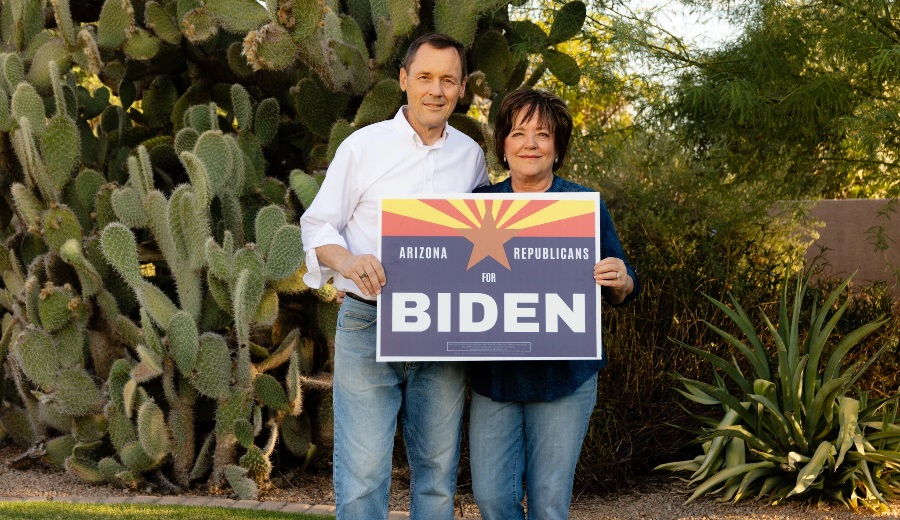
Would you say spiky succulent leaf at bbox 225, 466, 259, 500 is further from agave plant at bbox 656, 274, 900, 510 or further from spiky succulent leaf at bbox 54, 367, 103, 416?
agave plant at bbox 656, 274, 900, 510

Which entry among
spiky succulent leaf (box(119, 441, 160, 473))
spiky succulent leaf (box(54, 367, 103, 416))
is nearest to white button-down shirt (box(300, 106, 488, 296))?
spiky succulent leaf (box(119, 441, 160, 473))

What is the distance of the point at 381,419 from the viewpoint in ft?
10.9

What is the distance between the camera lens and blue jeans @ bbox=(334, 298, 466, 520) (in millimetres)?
3305

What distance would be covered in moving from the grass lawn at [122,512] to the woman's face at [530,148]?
8.98 ft

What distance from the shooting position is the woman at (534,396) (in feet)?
10.6

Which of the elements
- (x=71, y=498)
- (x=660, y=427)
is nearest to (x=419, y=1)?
(x=660, y=427)

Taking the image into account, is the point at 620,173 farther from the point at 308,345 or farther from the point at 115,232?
the point at 115,232

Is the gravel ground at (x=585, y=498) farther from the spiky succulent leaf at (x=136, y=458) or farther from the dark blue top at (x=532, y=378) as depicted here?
the dark blue top at (x=532, y=378)

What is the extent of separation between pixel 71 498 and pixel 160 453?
56 cm

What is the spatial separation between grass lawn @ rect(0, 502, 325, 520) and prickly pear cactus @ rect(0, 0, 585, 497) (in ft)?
1.33

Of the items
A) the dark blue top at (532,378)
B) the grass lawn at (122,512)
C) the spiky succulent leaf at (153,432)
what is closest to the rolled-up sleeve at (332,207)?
the dark blue top at (532,378)

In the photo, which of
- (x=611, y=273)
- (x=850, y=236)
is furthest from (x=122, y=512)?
(x=850, y=236)

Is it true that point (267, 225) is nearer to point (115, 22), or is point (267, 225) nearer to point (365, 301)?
point (115, 22)

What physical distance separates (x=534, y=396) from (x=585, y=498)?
2.86m
